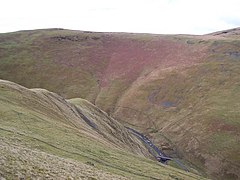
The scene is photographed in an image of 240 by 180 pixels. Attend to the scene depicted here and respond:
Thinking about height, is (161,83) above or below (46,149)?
below

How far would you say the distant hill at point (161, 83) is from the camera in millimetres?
102750

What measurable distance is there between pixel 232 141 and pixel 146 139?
29.6 m

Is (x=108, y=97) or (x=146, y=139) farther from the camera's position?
(x=108, y=97)

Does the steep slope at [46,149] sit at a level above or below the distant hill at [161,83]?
above

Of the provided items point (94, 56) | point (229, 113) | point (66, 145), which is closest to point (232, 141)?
point (229, 113)

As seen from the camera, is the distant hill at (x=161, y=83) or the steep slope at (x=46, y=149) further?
the distant hill at (x=161, y=83)

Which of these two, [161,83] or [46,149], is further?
[161,83]

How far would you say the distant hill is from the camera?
103m

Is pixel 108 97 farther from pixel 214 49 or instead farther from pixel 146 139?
pixel 214 49

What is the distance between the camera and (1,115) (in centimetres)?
4150

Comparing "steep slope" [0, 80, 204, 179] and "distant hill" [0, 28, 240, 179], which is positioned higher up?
"steep slope" [0, 80, 204, 179]

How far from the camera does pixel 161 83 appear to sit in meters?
147

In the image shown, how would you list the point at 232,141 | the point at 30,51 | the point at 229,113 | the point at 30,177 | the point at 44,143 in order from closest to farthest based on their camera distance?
the point at 30,177
the point at 44,143
the point at 232,141
the point at 229,113
the point at 30,51

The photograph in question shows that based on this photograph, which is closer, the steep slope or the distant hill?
the steep slope
